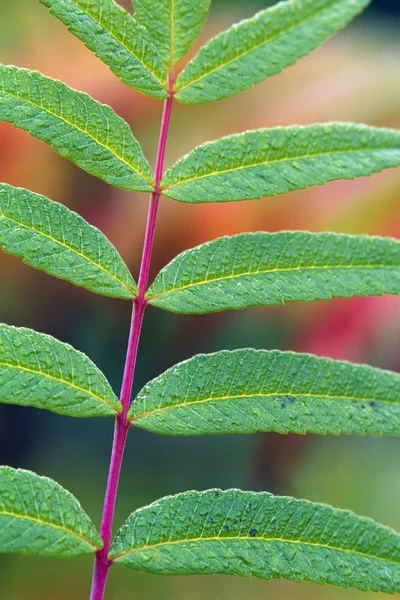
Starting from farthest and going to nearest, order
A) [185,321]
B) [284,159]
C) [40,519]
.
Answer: [185,321]
[284,159]
[40,519]

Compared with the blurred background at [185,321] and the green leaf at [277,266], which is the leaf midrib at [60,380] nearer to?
the green leaf at [277,266]

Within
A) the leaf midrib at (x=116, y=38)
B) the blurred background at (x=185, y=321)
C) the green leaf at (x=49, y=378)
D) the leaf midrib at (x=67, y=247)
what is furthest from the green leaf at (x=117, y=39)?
the blurred background at (x=185, y=321)

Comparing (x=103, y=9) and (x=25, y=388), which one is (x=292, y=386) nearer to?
(x=25, y=388)

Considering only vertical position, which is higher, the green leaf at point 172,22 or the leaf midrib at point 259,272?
the green leaf at point 172,22

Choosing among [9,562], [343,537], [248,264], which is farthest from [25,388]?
[9,562]

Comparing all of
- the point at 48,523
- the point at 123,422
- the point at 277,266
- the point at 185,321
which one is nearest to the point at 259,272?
the point at 277,266

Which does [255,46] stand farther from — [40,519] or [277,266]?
[40,519]
